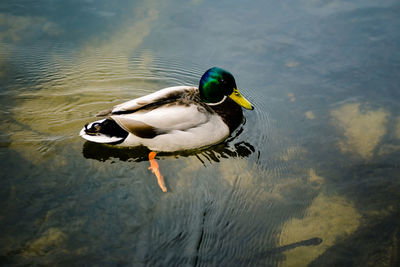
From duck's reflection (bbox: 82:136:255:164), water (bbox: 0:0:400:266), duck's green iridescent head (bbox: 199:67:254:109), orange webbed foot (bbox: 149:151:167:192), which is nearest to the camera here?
water (bbox: 0:0:400:266)

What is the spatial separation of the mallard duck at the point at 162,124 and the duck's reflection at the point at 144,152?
74mm

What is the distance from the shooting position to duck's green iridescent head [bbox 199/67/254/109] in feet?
12.4

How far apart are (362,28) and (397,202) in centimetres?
325

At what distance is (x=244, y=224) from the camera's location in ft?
9.77

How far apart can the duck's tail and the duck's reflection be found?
16 centimetres

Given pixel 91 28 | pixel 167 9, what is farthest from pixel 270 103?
pixel 91 28

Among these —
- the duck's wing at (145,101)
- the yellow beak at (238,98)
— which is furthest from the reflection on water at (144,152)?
the yellow beak at (238,98)

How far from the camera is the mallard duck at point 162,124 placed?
3.47 meters

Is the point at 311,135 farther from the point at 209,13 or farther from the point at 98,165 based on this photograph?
the point at 209,13

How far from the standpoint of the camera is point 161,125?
11.4 feet

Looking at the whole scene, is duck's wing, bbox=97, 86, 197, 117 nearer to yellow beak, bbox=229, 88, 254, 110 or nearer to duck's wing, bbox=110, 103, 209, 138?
duck's wing, bbox=110, 103, 209, 138

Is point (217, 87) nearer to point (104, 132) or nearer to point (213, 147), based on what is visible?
point (213, 147)

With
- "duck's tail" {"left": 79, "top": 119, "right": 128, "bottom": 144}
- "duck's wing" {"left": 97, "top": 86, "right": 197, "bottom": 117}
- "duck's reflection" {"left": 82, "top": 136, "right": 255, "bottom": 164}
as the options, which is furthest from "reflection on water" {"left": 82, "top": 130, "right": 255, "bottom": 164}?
"duck's wing" {"left": 97, "top": 86, "right": 197, "bottom": 117}

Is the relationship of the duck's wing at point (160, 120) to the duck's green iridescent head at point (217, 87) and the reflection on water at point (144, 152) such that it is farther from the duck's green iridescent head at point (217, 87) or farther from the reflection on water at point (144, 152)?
the duck's green iridescent head at point (217, 87)
